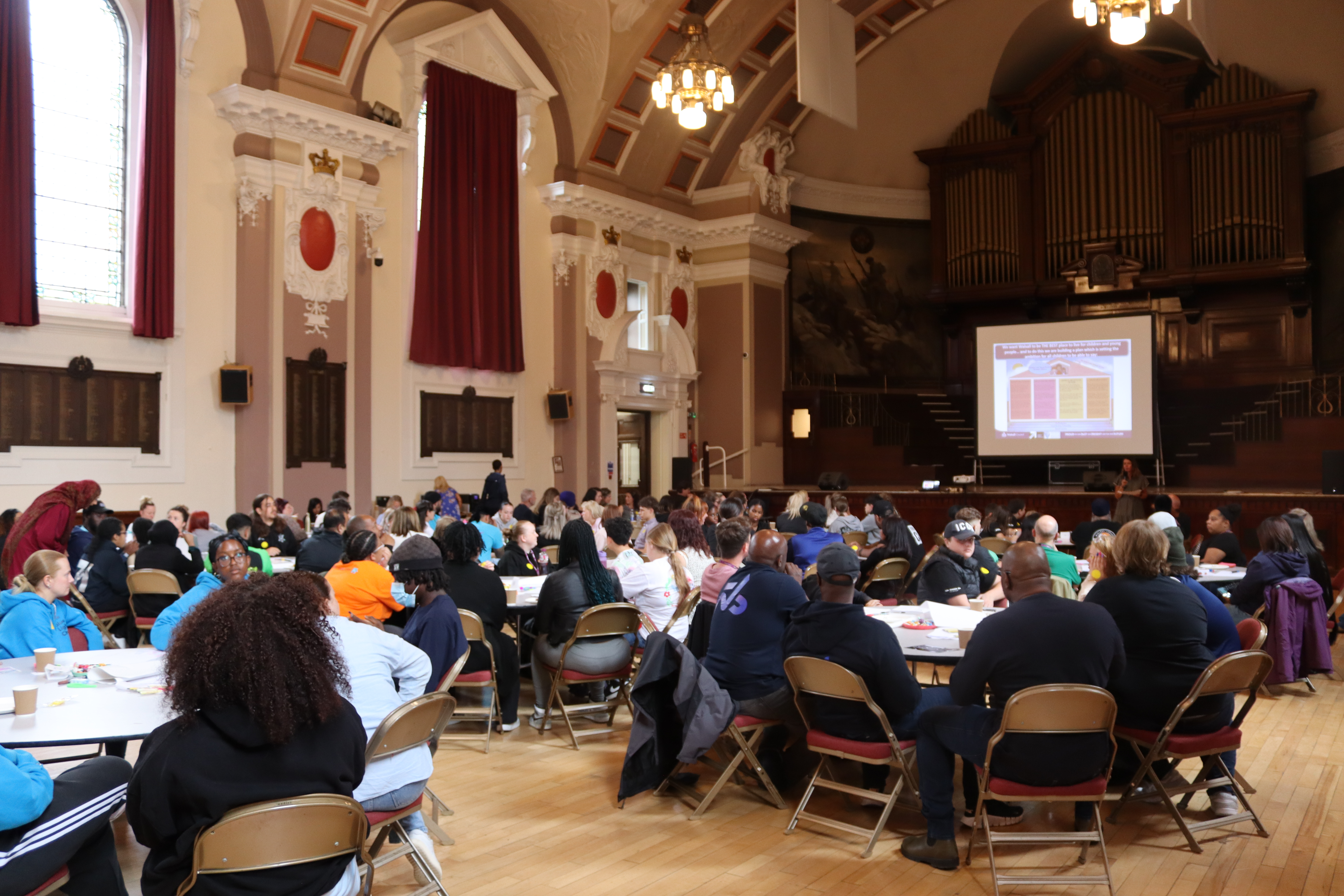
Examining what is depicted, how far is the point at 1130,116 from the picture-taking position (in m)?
17.9

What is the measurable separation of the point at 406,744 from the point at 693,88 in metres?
10.9

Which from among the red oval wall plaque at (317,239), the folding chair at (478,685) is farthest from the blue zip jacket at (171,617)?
the red oval wall plaque at (317,239)

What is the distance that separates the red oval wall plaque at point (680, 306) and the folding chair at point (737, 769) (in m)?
14.3

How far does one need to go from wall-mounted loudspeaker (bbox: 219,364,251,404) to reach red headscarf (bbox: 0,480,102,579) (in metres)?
4.61

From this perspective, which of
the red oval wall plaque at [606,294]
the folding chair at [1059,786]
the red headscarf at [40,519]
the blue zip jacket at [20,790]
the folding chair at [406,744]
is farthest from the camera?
the red oval wall plaque at [606,294]

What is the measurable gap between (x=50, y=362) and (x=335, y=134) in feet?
14.6

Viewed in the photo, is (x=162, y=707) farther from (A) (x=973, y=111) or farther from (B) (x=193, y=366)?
(A) (x=973, y=111)

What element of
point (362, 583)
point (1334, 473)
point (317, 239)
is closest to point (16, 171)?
point (317, 239)

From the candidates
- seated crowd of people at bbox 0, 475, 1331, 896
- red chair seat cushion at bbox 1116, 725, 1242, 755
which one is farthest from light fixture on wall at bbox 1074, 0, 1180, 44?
red chair seat cushion at bbox 1116, 725, 1242, 755

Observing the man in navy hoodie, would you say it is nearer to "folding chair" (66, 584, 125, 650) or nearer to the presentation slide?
"folding chair" (66, 584, 125, 650)

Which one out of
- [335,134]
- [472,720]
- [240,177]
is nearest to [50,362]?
[240,177]

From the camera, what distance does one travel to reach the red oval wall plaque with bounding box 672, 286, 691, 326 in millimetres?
19016

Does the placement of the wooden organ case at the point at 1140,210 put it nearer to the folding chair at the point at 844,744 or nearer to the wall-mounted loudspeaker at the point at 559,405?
the wall-mounted loudspeaker at the point at 559,405

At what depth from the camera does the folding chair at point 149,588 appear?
682 cm
